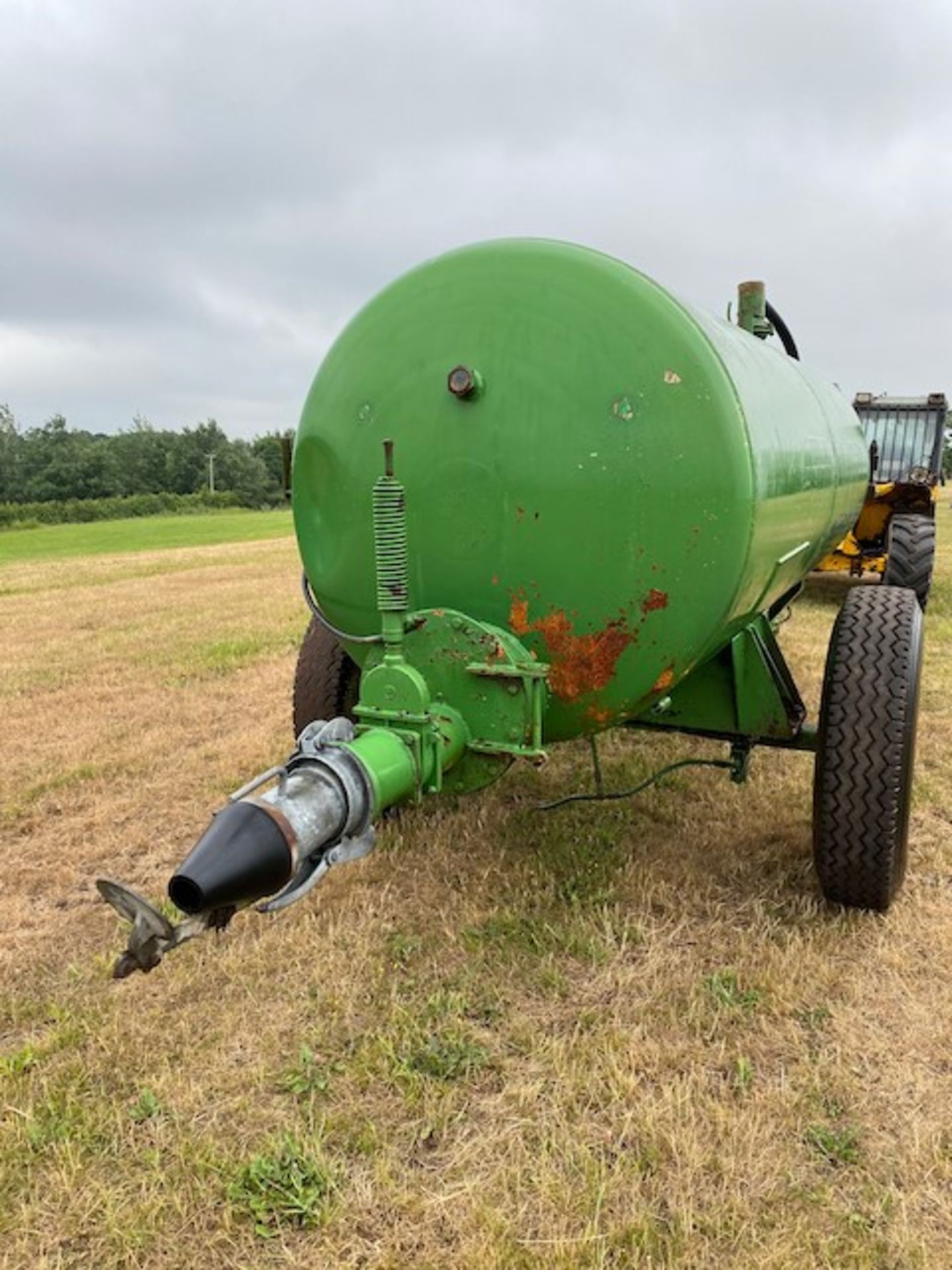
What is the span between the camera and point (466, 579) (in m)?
2.43

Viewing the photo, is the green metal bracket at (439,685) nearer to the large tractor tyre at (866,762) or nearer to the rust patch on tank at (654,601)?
the rust patch on tank at (654,601)

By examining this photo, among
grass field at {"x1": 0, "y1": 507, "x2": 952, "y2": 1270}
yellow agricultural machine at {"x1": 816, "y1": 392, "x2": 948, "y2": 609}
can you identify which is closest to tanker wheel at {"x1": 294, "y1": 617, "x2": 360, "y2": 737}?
grass field at {"x1": 0, "y1": 507, "x2": 952, "y2": 1270}

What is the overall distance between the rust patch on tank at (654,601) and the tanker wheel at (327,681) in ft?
5.07

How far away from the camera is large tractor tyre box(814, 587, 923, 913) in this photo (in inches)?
109

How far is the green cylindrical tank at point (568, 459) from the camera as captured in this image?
219cm

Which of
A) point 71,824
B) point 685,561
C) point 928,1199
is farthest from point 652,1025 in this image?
point 71,824

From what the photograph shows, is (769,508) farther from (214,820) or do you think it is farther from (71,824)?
(71,824)

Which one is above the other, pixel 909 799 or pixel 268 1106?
pixel 909 799

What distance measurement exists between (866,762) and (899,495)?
6.81m

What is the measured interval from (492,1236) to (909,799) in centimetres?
194

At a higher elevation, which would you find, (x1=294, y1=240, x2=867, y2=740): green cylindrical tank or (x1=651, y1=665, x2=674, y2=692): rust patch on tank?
(x1=294, y1=240, x2=867, y2=740): green cylindrical tank

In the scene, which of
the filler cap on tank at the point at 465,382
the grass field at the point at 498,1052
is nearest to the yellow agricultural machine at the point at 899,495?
the grass field at the point at 498,1052

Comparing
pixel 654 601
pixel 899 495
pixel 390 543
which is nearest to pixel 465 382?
pixel 390 543

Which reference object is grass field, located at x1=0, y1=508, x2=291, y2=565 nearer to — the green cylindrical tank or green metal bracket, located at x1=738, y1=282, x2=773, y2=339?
green metal bracket, located at x1=738, y1=282, x2=773, y2=339
